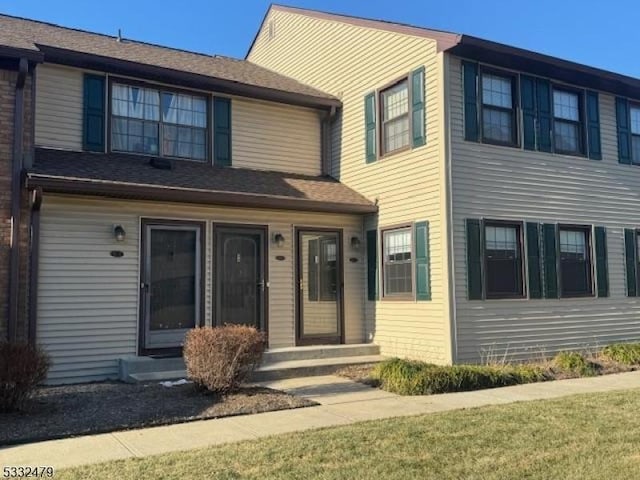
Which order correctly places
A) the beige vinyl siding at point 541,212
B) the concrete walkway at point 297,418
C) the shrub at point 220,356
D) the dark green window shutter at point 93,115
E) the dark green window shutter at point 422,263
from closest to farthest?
the concrete walkway at point 297,418 → the shrub at point 220,356 → the beige vinyl siding at point 541,212 → the dark green window shutter at point 422,263 → the dark green window shutter at point 93,115

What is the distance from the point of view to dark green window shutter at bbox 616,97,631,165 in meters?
12.1

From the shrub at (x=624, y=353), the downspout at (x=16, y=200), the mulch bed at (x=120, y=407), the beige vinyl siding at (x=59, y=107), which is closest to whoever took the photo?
the mulch bed at (x=120, y=407)

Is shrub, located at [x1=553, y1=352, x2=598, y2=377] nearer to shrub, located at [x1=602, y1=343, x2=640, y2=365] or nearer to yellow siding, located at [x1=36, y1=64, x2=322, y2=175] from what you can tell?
shrub, located at [x1=602, y1=343, x2=640, y2=365]

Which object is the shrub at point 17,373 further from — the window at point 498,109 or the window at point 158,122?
the window at point 498,109

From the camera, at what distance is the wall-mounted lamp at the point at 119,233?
30.6 feet

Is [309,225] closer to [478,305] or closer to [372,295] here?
[372,295]

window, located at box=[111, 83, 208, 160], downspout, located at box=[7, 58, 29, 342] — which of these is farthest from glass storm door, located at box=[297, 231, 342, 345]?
downspout, located at box=[7, 58, 29, 342]

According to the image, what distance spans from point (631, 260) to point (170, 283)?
351 inches

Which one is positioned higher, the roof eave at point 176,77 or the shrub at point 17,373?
the roof eave at point 176,77

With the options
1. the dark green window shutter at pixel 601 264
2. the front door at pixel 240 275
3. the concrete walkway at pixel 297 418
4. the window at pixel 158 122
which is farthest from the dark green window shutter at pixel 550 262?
the window at pixel 158 122

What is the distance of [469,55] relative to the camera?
10148 millimetres

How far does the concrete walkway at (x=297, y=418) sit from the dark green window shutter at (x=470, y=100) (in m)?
4.20

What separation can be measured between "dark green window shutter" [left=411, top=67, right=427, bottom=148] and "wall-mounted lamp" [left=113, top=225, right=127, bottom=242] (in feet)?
16.6

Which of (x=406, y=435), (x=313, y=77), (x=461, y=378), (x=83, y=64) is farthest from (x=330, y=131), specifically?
(x=406, y=435)
